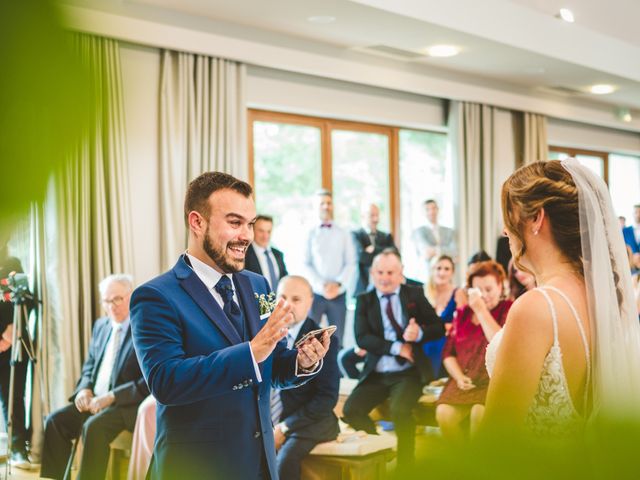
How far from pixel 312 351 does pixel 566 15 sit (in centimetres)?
662

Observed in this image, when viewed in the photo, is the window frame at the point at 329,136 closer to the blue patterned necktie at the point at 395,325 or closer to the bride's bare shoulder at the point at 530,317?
the blue patterned necktie at the point at 395,325

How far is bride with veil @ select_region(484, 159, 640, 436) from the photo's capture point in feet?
5.16

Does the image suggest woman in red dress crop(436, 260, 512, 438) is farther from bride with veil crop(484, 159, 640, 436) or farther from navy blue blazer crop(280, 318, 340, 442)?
bride with veil crop(484, 159, 640, 436)

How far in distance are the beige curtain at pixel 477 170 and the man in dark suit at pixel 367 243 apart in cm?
154

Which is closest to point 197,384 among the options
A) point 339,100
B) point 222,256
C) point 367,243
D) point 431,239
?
point 222,256

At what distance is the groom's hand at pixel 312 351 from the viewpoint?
6.85ft

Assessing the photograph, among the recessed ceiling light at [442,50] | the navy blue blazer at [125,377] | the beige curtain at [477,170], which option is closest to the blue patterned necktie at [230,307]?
the navy blue blazer at [125,377]

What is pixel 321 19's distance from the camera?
651 centimetres

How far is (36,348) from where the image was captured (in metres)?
4.89

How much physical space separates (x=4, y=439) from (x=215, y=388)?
3.26 m

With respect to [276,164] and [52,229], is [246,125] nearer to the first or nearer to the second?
[276,164]

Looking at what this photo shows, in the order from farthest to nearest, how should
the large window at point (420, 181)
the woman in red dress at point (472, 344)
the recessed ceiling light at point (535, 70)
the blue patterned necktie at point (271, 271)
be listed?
1. the large window at point (420, 181)
2. the recessed ceiling light at point (535, 70)
3. the blue patterned necktie at point (271, 271)
4. the woman in red dress at point (472, 344)

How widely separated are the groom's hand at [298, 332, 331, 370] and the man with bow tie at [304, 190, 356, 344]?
504cm

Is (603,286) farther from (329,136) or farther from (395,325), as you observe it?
(329,136)
